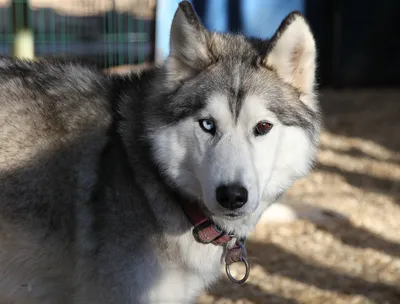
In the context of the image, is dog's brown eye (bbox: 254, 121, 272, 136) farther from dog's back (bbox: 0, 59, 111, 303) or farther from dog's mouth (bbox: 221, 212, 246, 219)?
dog's back (bbox: 0, 59, 111, 303)

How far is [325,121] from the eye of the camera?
8.56 m

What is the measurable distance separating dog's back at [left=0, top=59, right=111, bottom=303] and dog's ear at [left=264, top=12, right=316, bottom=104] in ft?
2.91

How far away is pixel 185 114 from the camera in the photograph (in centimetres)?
284

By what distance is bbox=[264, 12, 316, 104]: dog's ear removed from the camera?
2.83 m

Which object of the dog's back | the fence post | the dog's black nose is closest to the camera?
the dog's black nose

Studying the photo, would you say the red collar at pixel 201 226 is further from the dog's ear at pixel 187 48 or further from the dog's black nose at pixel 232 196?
the dog's ear at pixel 187 48

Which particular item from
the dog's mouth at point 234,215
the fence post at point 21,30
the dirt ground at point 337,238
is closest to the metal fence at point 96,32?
the fence post at point 21,30

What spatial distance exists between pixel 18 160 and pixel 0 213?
0.26 meters

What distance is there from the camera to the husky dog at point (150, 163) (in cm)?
283

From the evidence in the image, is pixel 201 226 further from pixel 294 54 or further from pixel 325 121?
pixel 325 121

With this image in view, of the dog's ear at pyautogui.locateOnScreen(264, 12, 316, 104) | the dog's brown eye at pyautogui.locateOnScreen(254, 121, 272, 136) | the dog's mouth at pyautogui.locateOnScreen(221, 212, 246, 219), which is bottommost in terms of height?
the dog's mouth at pyautogui.locateOnScreen(221, 212, 246, 219)

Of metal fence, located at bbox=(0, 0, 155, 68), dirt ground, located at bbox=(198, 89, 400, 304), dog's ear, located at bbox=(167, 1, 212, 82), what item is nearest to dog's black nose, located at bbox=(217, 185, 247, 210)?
dog's ear, located at bbox=(167, 1, 212, 82)

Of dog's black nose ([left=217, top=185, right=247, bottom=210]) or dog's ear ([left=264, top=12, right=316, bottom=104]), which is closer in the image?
dog's black nose ([left=217, top=185, right=247, bottom=210])

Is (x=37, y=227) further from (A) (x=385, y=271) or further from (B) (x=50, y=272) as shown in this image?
(A) (x=385, y=271)
